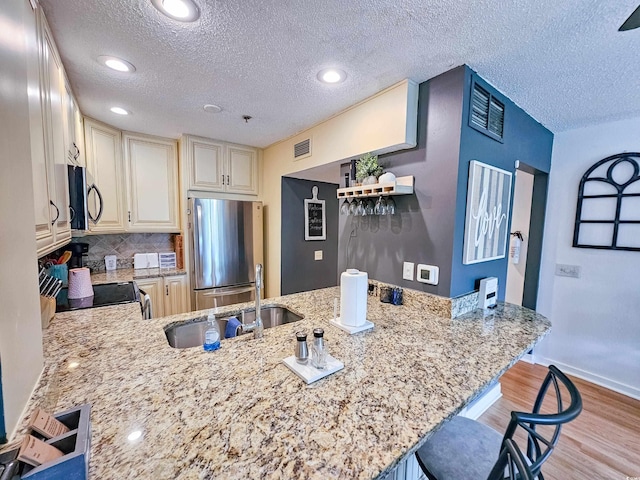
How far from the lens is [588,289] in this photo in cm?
242

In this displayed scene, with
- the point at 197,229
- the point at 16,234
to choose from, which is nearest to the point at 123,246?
the point at 197,229

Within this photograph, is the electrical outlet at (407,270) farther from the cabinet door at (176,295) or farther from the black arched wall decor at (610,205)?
the cabinet door at (176,295)

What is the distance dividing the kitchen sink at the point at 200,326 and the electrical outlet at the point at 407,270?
0.77m

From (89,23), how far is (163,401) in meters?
1.64

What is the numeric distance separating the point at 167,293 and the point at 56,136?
1808 mm

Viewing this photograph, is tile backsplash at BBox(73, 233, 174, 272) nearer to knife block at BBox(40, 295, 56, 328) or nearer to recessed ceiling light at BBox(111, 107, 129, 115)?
recessed ceiling light at BBox(111, 107, 129, 115)

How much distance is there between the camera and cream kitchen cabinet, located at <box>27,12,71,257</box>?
95cm

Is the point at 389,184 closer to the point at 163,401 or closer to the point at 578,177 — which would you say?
the point at 163,401

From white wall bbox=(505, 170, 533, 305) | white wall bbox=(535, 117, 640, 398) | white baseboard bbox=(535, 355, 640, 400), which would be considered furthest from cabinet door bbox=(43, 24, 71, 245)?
white baseboard bbox=(535, 355, 640, 400)

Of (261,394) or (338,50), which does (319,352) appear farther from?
(338,50)

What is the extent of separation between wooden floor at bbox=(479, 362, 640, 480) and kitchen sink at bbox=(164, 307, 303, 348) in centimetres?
166

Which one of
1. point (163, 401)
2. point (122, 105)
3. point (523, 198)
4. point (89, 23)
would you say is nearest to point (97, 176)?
point (122, 105)

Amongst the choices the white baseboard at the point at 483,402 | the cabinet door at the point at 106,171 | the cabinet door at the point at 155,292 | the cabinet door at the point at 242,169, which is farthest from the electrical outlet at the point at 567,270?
the cabinet door at the point at 106,171

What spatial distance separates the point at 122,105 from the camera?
2062mm
